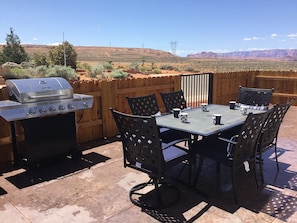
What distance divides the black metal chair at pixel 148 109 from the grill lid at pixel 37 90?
87 cm

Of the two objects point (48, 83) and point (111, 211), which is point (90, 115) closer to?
point (48, 83)

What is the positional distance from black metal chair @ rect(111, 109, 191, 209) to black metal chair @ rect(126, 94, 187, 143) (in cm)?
61

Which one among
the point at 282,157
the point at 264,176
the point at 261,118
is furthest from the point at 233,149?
the point at 282,157

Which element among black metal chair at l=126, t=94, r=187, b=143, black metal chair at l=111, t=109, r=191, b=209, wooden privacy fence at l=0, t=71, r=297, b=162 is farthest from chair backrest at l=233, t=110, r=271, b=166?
wooden privacy fence at l=0, t=71, r=297, b=162

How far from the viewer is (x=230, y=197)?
9.14 ft

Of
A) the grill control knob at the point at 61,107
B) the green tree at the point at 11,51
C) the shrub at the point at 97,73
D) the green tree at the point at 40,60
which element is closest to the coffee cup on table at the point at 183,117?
the grill control knob at the point at 61,107

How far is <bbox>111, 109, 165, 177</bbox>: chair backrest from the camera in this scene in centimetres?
228

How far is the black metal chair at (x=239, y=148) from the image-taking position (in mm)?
2531

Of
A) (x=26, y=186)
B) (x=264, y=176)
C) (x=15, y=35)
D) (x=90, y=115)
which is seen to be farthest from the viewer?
(x=15, y=35)

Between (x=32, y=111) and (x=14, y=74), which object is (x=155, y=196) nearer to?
(x=32, y=111)

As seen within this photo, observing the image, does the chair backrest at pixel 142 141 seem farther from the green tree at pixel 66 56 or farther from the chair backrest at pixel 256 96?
the green tree at pixel 66 56

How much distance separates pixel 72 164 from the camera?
3.73 meters

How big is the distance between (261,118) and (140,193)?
1.45 metres

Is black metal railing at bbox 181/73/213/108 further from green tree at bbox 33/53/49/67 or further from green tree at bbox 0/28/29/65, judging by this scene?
green tree at bbox 0/28/29/65
